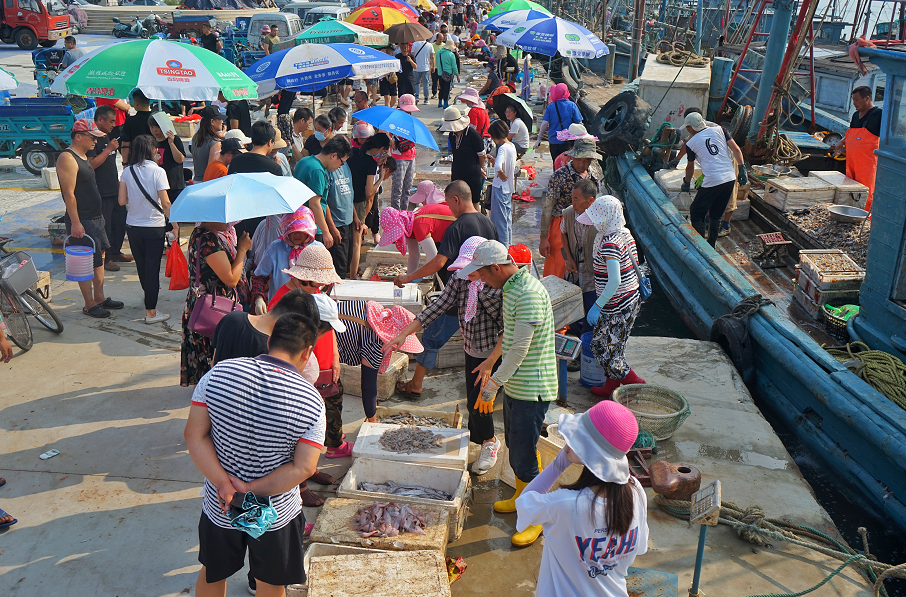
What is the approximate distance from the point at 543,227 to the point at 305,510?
405 cm

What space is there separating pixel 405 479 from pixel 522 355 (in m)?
1.26

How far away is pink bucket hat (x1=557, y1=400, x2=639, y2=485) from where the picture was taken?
252 cm

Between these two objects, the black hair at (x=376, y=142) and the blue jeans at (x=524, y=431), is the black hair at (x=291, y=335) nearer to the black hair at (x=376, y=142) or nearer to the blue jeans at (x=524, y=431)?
the blue jeans at (x=524, y=431)

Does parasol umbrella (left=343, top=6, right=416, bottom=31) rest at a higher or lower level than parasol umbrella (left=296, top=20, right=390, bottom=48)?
higher

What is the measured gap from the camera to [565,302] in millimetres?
6246

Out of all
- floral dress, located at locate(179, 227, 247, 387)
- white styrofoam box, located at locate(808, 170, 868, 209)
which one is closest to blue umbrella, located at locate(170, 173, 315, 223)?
floral dress, located at locate(179, 227, 247, 387)

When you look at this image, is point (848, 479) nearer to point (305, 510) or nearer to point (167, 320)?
point (305, 510)

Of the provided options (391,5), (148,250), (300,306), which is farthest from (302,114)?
(391,5)

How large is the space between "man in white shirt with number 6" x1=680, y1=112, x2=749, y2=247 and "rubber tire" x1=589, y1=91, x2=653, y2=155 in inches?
116

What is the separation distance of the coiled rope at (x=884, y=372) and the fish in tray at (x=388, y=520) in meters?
3.77

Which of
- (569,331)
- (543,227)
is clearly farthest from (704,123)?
(569,331)

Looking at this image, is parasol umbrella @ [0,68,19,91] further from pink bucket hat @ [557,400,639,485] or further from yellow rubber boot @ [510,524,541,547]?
pink bucket hat @ [557,400,639,485]

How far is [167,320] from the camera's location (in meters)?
7.35

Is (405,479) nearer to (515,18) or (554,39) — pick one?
(554,39)
